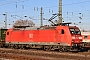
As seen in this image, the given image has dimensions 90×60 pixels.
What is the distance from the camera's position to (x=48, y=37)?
26688 millimetres

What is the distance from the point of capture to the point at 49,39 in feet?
87.1

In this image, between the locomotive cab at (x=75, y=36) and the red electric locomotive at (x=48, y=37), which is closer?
the locomotive cab at (x=75, y=36)

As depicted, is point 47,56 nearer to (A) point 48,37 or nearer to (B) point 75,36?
(B) point 75,36

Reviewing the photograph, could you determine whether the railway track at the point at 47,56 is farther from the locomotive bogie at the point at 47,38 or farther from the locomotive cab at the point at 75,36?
the locomotive bogie at the point at 47,38

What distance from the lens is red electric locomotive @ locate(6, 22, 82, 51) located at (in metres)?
24.5

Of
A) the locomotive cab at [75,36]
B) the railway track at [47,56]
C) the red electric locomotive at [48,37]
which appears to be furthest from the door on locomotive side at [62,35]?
the railway track at [47,56]

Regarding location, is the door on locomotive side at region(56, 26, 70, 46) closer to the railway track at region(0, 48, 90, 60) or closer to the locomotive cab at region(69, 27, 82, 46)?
the locomotive cab at region(69, 27, 82, 46)

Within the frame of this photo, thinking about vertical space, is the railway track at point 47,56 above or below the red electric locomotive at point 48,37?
below

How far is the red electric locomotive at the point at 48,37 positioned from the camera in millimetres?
24484

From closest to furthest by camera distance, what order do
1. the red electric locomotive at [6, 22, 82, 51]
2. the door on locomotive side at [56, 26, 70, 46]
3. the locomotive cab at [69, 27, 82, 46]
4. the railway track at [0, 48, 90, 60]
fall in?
the railway track at [0, 48, 90, 60] < the locomotive cab at [69, 27, 82, 46] < the red electric locomotive at [6, 22, 82, 51] < the door on locomotive side at [56, 26, 70, 46]

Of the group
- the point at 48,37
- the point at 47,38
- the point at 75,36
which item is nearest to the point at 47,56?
the point at 75,36

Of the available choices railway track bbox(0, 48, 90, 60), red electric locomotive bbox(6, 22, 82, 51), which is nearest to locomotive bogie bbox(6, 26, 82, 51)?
red electric locomotive bbox(6, 22, 82, 51)

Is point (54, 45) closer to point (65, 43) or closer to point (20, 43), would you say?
point (65, 43)

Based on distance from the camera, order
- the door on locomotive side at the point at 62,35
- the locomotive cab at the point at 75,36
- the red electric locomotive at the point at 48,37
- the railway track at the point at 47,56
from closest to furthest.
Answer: the railway track at the point at 47,56
the locomotive cab at the point at 75,36
the red electric locomotive at the point at 48,37
the door on locomotive side at the point at 62,35
